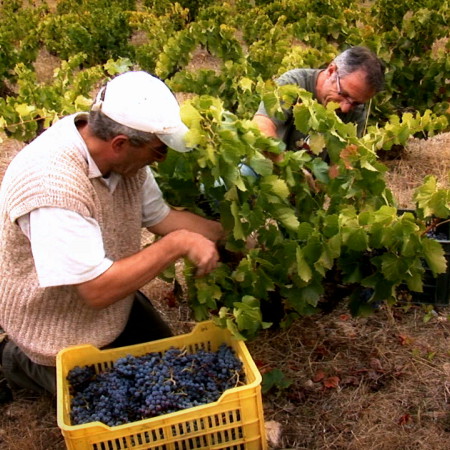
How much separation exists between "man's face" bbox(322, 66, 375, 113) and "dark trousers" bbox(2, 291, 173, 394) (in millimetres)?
1489

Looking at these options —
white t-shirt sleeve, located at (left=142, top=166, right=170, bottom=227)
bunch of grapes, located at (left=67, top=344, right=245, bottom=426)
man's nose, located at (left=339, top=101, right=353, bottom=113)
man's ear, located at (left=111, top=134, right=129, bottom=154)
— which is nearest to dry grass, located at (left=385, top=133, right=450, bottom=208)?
man's nose, located at (left=339, top=101, right=353, bottom=113)

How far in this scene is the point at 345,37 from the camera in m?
6.43

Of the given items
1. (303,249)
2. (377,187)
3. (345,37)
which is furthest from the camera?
(345,37)

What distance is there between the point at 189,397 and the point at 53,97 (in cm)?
292

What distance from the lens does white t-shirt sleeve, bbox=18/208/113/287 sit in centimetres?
202

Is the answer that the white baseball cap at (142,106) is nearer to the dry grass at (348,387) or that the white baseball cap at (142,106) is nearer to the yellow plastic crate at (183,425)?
the yellow plastic crate at (183,425)

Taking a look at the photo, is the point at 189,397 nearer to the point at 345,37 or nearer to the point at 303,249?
the point at 303,249

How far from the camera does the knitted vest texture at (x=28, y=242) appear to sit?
2070 millimetres

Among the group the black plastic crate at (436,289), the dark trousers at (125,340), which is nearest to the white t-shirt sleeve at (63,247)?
the dark trousers at (125,340)

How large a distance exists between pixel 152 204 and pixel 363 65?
1413 millimetres

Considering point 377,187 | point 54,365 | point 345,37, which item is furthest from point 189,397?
point 345,37

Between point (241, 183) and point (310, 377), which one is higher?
point (241, 183)

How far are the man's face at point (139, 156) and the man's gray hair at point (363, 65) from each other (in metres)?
1.48

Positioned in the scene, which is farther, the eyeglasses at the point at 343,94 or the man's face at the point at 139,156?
the eyeglasses at the point at 343,94
